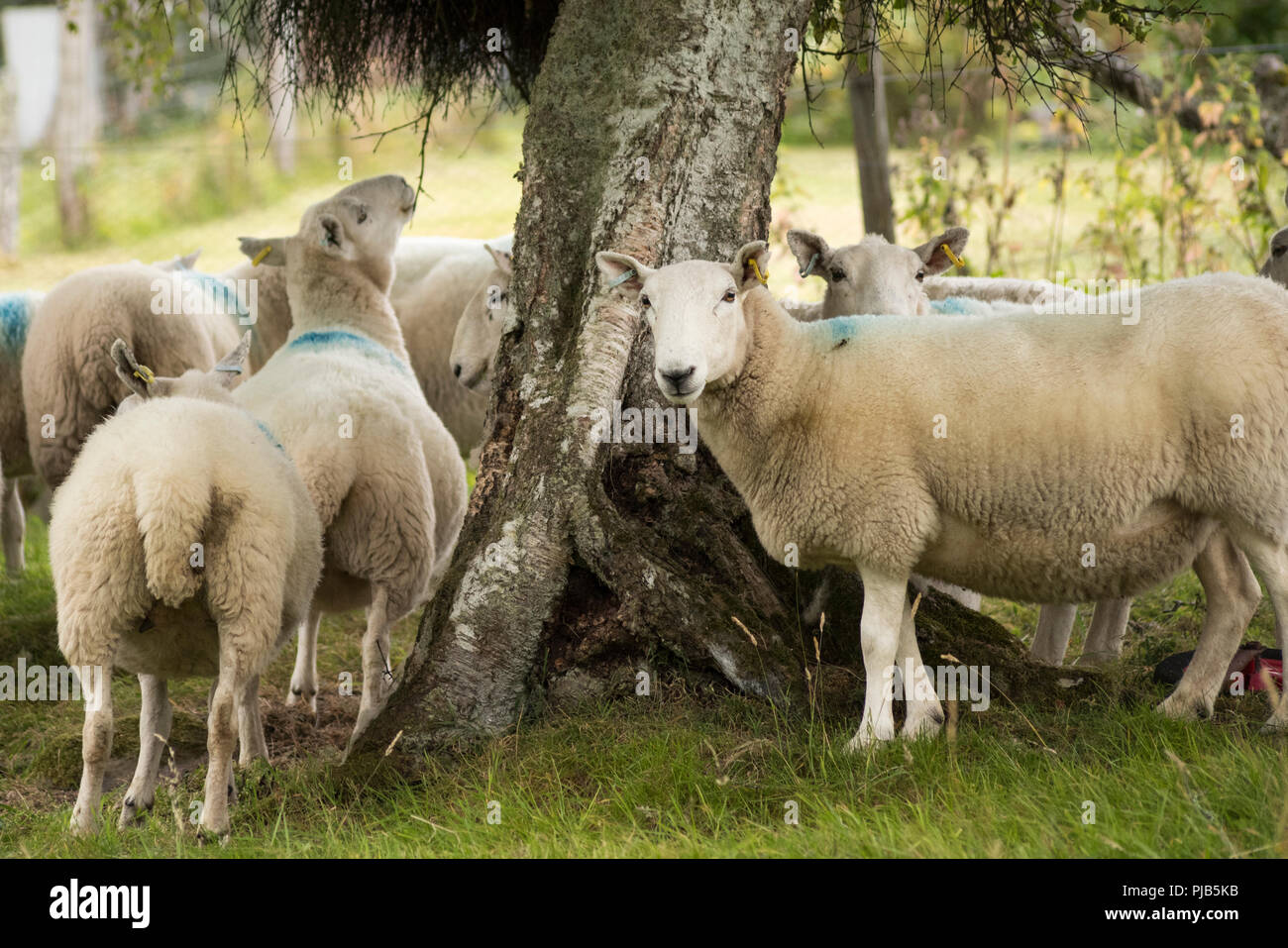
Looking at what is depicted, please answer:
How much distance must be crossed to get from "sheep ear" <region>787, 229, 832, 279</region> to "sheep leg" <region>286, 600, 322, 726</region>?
2325 mm

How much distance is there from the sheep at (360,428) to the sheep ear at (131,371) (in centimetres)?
41

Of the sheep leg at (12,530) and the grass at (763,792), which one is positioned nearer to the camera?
the grass at (763,792)

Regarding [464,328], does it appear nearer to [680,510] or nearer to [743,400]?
[680,510]

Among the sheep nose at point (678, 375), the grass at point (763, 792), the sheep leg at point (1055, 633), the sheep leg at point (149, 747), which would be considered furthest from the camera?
the sheep leg at point (1055, 633)

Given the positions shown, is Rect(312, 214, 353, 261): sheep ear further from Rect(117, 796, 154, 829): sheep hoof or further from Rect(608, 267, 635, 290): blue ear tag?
Rect(117, 796, 154, 829): sheep hoof

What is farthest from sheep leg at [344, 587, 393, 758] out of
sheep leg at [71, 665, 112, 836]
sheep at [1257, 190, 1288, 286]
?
sheep at [1257, 190, 1288, 286]

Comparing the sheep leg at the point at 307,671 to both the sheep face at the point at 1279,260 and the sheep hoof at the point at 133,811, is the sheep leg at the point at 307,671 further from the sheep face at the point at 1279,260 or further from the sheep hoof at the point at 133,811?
the sheep face at the point at 1279,260

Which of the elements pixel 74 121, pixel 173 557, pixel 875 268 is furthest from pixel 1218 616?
pixel 74 121

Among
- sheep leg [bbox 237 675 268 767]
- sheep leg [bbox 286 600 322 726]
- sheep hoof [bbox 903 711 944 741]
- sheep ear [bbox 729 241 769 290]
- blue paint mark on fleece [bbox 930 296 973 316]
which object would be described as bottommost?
sheep leg [bbox 286 600 322 726]

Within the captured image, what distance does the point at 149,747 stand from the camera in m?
4.00

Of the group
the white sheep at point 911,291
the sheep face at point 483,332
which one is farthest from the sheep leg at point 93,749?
the white sheep at point 911,291

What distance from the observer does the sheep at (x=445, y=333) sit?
7.22 metres

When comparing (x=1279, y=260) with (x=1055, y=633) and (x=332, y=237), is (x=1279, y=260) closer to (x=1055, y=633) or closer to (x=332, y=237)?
(x=1055, y=633)

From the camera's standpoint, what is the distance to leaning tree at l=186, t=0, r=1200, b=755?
152 inches
